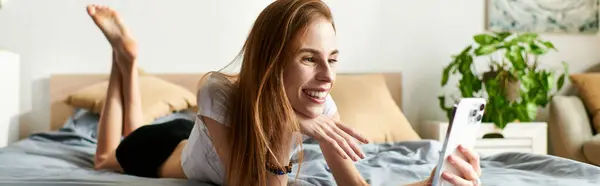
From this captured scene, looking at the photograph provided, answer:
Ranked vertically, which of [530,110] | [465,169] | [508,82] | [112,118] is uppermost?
[465,169]

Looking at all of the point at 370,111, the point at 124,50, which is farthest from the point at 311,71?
the point at 370,111

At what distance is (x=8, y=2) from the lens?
11.4 ft

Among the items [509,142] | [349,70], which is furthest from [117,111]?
[509,142]

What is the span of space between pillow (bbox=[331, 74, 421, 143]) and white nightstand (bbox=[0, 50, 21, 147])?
1.49m

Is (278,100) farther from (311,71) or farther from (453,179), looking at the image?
(453,179)

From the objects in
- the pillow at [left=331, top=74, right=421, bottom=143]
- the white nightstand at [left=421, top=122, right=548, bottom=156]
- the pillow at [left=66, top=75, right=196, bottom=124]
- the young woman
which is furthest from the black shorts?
the white nightstand at [left=421, top=122, right=548, bottom=156]

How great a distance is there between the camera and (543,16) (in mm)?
4047

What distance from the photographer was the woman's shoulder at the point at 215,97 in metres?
1.36

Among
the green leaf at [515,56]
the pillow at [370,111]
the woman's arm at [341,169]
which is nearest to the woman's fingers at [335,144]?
the woman's arm at [341,169]

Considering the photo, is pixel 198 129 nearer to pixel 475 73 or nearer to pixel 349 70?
pixel 349 70

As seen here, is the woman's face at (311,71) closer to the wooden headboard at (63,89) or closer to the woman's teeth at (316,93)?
the woman's teeth at (316,93)

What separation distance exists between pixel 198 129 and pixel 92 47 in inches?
85.3

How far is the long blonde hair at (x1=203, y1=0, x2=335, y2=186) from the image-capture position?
1.29m

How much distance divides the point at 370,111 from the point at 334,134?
1987 mm
